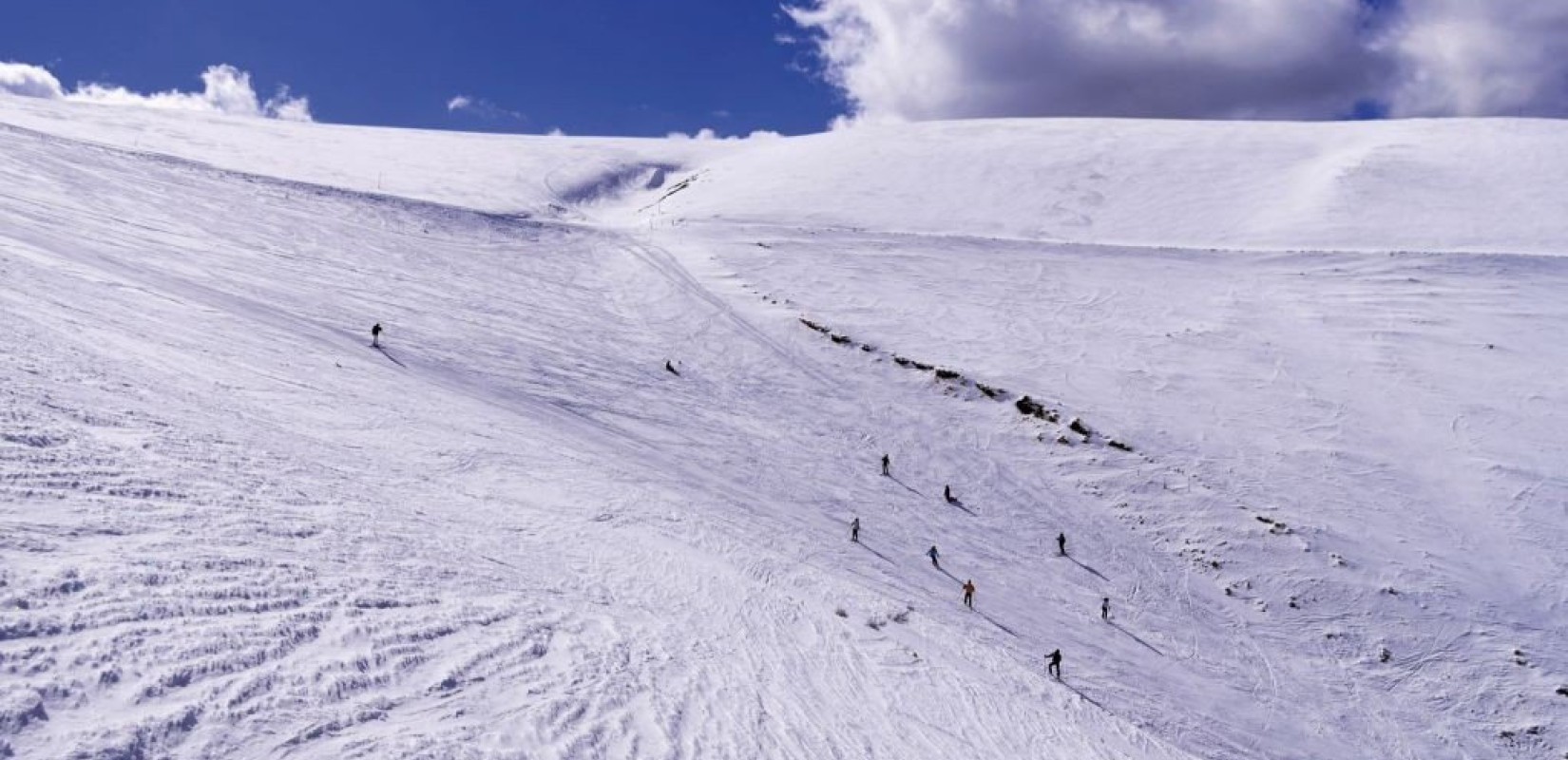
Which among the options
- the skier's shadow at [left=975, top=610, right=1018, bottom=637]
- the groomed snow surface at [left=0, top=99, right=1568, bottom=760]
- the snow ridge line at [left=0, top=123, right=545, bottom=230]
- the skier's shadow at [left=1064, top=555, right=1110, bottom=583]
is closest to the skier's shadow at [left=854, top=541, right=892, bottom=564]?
the groomed snow surface at [left=0, top=99, right=1568, bottom=760]

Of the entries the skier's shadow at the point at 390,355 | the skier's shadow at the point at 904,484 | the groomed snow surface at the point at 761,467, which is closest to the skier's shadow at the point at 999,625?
the groomed snow surface at the point at 761,467

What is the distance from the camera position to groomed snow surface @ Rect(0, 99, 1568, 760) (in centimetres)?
1046

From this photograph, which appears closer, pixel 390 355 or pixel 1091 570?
pixel 1091 570

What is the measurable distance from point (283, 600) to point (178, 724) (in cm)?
277

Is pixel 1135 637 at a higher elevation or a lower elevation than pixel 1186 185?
lower

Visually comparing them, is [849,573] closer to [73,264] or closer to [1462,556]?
[1462,556]

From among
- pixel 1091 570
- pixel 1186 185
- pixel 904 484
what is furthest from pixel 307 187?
pixel 1186 185

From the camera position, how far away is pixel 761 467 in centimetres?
2511

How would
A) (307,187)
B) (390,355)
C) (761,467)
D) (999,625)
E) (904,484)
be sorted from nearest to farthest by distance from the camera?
(999,625), (761,467), (390,355), (904,484), (307,187)

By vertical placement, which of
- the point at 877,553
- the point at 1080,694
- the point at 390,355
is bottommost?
the point at 1080,694

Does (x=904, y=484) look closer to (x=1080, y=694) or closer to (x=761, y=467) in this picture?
(x=761, y=467)

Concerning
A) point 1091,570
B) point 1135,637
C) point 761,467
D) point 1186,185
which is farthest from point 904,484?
point 1186,185

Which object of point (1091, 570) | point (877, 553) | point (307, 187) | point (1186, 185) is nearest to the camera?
point (877, 553)

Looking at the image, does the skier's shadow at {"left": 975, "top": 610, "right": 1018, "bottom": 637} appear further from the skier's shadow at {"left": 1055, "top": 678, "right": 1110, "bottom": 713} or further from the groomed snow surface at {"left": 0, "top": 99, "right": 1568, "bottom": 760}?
the skier's shadow at {"left": 1055, "top": 678, "right": 1110, "bottom": 713}
